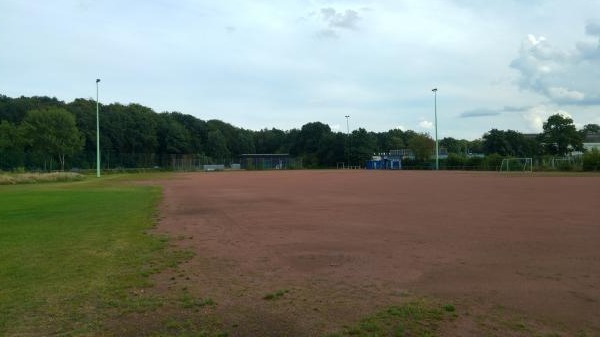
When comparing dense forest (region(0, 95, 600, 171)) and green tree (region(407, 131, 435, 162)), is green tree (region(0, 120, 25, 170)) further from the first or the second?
green tree (region(407, 131, 435, 162))

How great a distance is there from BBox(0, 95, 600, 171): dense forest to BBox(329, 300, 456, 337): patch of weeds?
205 ft

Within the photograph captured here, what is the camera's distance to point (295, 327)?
536cm

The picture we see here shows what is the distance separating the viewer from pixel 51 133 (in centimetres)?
7525

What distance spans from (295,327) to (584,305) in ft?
11.3

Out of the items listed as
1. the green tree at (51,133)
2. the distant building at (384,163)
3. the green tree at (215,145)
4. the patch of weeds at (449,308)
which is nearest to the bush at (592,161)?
the distant building at (384,163)

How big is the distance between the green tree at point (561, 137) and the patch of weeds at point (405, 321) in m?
101

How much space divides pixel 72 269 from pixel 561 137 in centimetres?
10274

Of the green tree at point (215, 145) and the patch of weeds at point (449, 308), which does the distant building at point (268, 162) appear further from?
the patch of weeds at point (449, 308)

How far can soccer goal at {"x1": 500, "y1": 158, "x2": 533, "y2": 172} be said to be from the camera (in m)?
70.6

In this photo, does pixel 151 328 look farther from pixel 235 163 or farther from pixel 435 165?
pixel 235 163

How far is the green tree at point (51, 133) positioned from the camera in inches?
2950

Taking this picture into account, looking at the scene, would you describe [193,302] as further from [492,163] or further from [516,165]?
[492,163]

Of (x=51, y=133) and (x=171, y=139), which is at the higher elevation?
(x=171, y=139)

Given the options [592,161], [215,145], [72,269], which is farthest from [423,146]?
[72,269]
